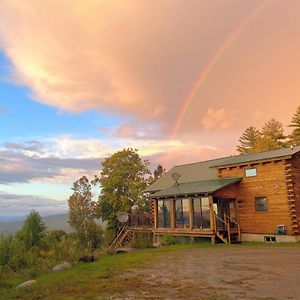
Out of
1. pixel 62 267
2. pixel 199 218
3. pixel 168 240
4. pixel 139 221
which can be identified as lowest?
pixel 62 267

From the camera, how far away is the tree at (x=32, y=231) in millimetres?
44312

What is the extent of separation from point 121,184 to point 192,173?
16.8 m

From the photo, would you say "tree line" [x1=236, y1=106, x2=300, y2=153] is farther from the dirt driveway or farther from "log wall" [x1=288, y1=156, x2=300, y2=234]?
the dirt driveway

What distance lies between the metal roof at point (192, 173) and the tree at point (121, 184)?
11.0 meters

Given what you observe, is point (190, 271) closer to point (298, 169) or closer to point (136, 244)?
point (136, 244)

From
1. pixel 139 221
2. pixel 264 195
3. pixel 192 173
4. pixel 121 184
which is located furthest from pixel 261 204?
pixel 121 184

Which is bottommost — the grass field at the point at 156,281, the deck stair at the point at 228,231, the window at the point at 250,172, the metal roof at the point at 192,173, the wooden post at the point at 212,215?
the grass field at the point at 156,281

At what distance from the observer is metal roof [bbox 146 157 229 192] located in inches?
1356

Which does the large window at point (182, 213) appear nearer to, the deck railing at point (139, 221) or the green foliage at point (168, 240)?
the green foliage at point (168, 240)

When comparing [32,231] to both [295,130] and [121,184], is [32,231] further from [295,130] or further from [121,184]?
[295,130]

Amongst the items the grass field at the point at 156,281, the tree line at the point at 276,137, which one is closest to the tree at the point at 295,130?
the tree line at the point at 276,137

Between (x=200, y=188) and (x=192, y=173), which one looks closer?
(x=200, y=188)

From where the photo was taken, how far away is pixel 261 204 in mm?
27266

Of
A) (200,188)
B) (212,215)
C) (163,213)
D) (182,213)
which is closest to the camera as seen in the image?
(212,215)
